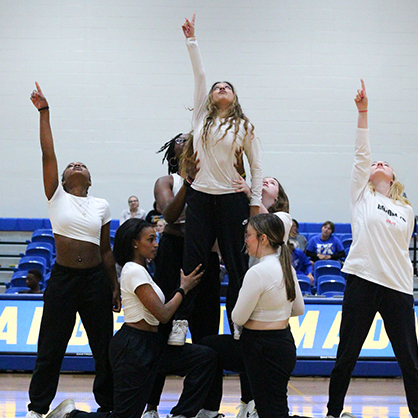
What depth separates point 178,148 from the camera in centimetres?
425

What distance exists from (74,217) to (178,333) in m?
1.05

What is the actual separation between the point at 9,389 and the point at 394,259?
3.52m

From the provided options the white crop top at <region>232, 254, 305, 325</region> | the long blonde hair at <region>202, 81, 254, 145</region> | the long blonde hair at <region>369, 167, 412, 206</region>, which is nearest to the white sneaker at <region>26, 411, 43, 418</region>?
the white crop top at <region>232, 254, 305, 325</region>

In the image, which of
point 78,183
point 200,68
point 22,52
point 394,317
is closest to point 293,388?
point 394,317

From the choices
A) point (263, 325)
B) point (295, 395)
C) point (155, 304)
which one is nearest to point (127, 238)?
point (155, 304)

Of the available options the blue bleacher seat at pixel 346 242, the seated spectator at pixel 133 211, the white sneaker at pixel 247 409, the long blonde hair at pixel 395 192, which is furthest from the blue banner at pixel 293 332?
the seated spectator at pixel 133 211

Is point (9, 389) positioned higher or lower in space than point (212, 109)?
lower

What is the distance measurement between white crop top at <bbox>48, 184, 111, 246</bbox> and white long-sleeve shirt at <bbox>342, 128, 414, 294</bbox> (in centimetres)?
170

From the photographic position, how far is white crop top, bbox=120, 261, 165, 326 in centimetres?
356

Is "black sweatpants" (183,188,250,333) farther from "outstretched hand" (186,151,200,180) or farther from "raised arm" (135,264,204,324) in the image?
"raised arm" (135,264,204,324)

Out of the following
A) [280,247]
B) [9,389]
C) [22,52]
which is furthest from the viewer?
[22,52]

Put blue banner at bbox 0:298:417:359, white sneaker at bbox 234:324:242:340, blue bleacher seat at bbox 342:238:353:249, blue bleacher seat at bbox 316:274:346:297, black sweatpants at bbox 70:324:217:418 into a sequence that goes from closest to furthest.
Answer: black sweatpants at bbox 70:324:217:418 < white sneaker at bbox 234:324:242:340 < blue banner at bbox 0:298:417:359 < blue bleacher seat at bbox 316:274:346:297 < blue bleacher seat at bbox 342:238:353:249

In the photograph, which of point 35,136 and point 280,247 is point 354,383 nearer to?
point 280,247

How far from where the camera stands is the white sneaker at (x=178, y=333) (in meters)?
3.69
